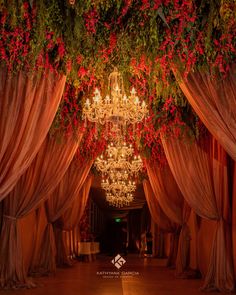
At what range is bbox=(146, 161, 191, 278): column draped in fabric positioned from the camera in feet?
31.2

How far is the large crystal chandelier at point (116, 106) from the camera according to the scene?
610cm

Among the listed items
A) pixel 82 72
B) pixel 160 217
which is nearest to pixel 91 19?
pixel 82 72

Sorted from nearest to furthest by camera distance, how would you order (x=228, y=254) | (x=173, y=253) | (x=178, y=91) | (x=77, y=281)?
(x=178, y=91), (x=228, y=254), (x=77, y=281), (x=173, y=253)

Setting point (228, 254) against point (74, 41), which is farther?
point (228, 254)

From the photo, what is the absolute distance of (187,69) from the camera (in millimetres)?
4730

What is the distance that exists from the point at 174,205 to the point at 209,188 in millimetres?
3010

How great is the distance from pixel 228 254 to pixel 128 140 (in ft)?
12.0

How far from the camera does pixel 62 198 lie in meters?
9.54

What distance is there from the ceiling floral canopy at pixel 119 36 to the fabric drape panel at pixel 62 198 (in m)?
4.18

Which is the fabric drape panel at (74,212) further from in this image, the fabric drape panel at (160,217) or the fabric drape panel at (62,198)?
the fabric drape panel at (160,217)

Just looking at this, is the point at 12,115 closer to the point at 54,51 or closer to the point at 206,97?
the point at 54,51

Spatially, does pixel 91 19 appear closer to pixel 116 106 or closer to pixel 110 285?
pixel 116 106

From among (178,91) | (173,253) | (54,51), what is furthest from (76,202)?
(54,51)

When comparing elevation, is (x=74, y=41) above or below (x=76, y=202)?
above
